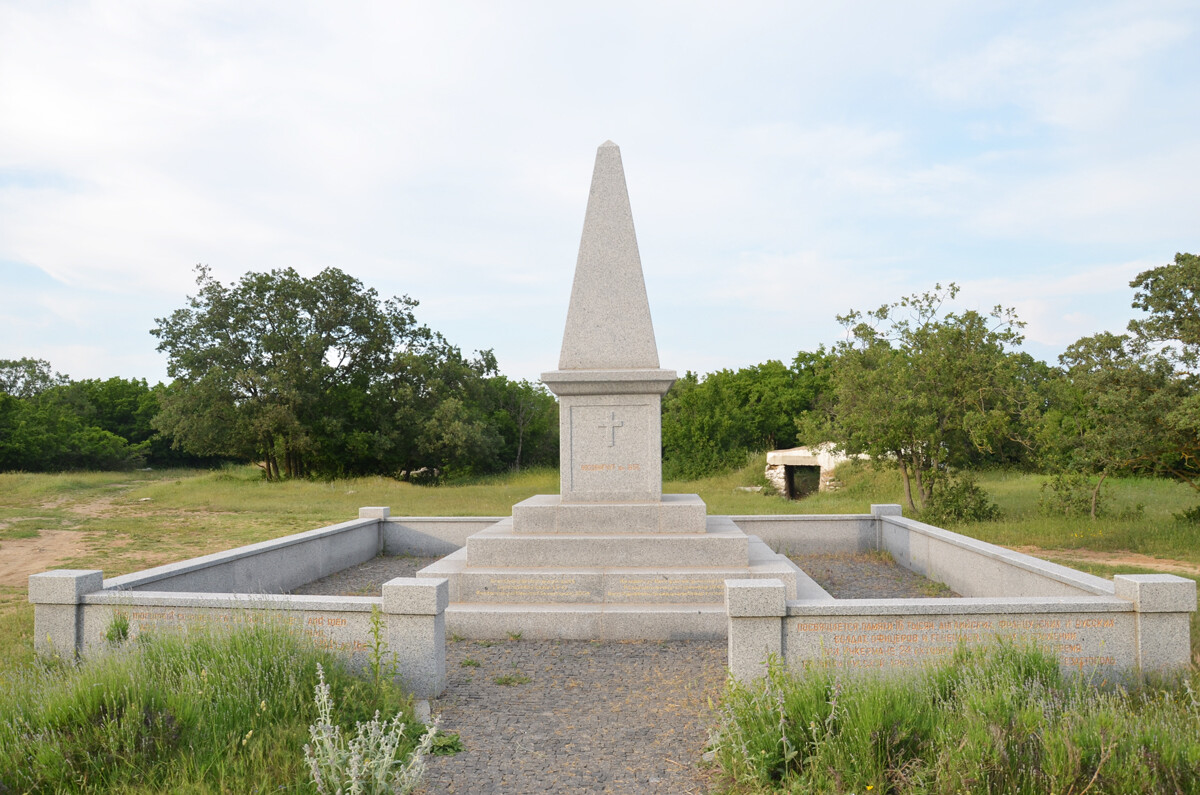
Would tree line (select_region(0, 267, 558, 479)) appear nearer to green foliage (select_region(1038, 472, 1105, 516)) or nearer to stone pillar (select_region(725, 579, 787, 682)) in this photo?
green foliage (select_region(1038, 472, 1105, 516))

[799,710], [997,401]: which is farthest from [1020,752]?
[997,401]

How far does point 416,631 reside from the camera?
6.05 m

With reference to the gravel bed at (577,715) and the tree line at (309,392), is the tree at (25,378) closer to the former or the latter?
the tree line at (309,392)

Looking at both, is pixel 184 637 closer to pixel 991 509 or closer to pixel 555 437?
pixel 991 509

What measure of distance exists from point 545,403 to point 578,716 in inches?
2016

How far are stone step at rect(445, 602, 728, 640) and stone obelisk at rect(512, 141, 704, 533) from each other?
1.65 m

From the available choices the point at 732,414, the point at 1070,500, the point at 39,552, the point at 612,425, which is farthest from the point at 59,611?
the point at 732,414

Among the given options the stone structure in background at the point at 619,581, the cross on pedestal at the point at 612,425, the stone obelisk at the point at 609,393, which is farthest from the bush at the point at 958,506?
the cross on pedestal at the point at 612,425

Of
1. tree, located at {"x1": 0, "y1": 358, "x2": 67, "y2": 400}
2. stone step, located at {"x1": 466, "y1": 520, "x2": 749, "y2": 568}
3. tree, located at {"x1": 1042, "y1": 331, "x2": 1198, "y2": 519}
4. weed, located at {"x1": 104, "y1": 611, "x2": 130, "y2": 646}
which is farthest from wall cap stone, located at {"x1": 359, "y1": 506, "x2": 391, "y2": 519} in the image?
tree, located at {"x1": 0, "y1": 358, "x2": 67, "y2": 400}

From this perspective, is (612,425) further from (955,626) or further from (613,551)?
(955,626)

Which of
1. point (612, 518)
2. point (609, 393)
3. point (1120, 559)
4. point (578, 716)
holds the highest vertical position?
point (609, 393)

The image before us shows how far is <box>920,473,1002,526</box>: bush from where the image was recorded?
55.4 ft

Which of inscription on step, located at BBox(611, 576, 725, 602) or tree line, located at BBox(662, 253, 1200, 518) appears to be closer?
inscription on step, located at BBox(611, 576, 725, 602)

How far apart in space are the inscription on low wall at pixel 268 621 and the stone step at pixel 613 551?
9.58ft
